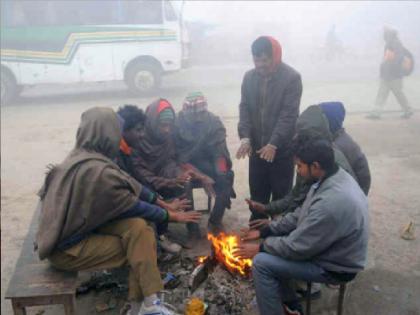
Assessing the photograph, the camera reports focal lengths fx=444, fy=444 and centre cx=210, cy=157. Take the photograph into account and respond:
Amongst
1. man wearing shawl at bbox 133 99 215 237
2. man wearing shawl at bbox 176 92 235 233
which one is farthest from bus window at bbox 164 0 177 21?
man wearing shawl at bbox 133 99 215 237

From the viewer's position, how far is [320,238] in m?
3.01

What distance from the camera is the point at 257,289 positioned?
332 cm

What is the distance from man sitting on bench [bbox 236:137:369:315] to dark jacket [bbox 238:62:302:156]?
1.10m

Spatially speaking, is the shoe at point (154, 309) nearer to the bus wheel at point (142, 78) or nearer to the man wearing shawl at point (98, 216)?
the man wearing shawl at point (98, 216)

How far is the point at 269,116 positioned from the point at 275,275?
1.78 m

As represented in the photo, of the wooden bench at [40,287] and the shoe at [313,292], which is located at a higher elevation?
the wooden bench at [40,287]

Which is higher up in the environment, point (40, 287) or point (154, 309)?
point (40, 287)

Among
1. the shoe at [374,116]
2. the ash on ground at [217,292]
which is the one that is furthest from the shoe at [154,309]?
the shoe at [374,116]

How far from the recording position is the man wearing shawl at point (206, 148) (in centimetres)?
498

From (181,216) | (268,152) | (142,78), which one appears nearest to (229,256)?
(181,216)

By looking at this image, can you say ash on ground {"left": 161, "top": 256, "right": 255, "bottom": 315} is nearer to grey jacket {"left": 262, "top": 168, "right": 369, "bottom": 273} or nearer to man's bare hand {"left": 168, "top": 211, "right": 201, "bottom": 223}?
man's bare hand {"left": 168, "top": 211, "right": 201, "bottom": 223}

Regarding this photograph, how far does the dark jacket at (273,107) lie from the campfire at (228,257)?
3.46 ft

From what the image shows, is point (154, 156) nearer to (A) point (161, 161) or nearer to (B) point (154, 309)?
(A) point (161, 161)

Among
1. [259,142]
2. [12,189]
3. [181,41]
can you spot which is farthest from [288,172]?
[181,41]
